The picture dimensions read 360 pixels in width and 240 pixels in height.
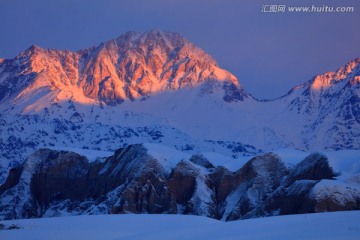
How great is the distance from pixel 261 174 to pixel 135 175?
18.2m

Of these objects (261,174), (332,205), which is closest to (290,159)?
(261,174)

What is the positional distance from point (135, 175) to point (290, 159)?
2229 cm

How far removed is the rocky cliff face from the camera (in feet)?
330

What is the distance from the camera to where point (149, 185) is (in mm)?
110250

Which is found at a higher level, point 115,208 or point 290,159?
point 290,159

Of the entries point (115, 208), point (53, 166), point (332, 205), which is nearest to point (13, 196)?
point (53, 166)

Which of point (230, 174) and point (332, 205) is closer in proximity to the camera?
point (332, 205)

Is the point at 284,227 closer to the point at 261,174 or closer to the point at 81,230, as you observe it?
the point at 81,230

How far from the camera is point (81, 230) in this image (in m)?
45.4

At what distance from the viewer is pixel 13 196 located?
124m

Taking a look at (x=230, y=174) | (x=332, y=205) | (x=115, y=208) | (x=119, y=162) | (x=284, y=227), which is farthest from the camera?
(x=119, y=162)

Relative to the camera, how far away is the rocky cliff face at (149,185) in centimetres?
10056

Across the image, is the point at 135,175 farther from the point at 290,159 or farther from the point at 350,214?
the point at 350,214

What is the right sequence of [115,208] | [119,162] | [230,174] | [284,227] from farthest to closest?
1. [119,162]
2. [230,174]
3. [115,208]
4. [284,227]
